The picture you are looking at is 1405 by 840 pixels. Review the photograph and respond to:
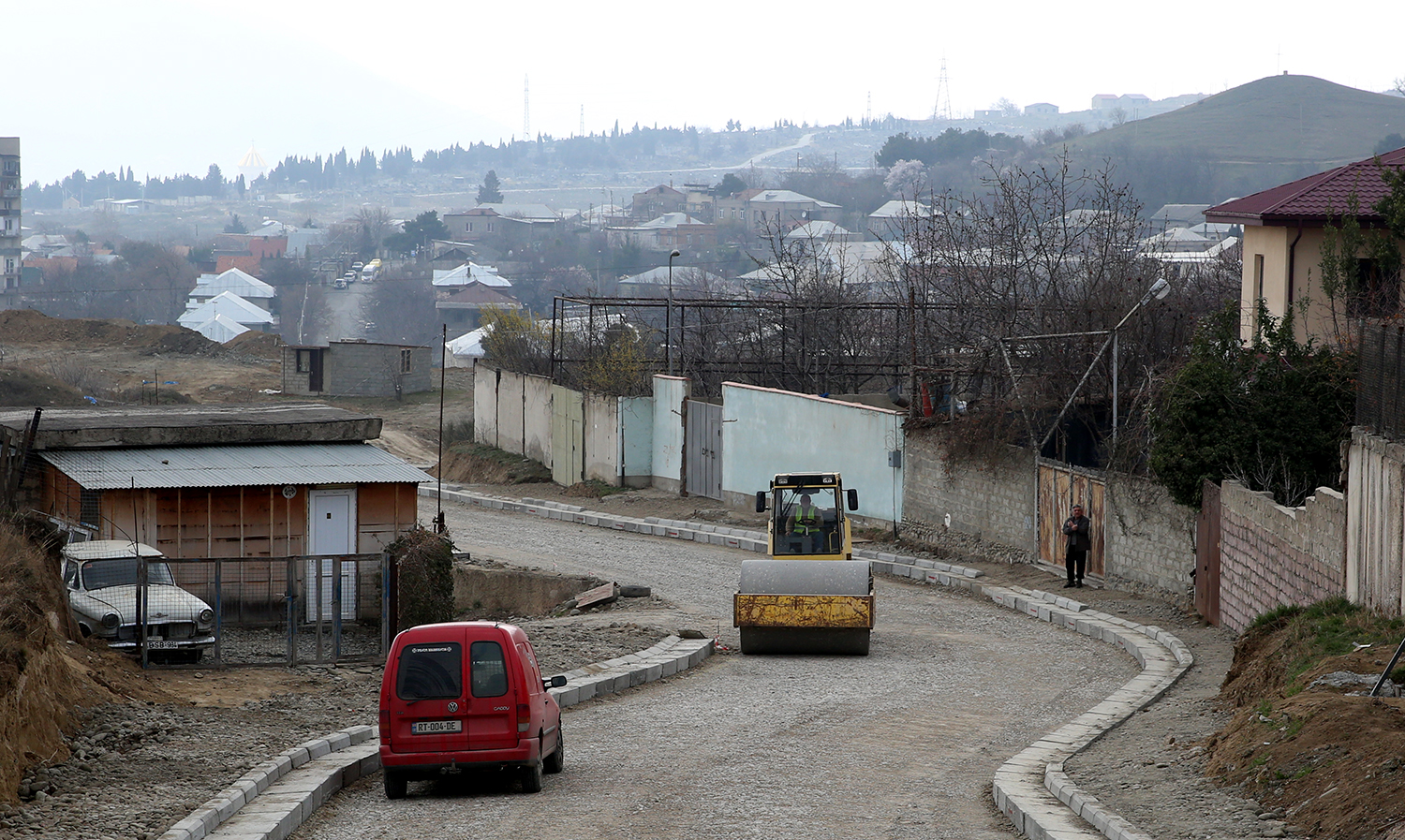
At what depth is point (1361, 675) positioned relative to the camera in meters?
11.8

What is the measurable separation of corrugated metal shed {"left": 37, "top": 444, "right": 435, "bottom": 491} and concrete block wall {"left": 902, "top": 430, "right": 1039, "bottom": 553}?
12070 millimetres

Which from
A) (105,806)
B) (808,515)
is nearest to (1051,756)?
(105,806)

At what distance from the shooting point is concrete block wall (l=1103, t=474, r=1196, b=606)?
23078 millimetres

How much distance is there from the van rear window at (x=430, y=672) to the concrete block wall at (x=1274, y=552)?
9.94 metres

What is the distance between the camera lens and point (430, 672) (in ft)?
38.9

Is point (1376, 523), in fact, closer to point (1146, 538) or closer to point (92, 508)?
point (1146, 538)

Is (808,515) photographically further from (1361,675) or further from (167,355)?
(167,355)

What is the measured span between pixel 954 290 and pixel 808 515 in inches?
829

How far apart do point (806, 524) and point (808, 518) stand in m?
0.12

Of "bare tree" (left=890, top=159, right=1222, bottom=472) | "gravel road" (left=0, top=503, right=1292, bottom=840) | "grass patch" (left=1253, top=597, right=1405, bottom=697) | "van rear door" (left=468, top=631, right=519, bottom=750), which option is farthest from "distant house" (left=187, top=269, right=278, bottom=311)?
"van rear door" (left=468, top=631, right=519, bottom=750)

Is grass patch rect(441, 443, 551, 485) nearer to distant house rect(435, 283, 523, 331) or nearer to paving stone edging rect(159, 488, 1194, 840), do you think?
paving stone edging rect(159, 488, 1194, 840)

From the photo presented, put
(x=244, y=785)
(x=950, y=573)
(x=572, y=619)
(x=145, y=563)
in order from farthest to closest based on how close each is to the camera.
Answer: (x=950, y=573) < (x=572, y=619) < (x=145, y=563) < (x=244, y=785)

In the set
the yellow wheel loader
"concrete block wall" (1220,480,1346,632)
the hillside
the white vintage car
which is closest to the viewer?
"concrete block wall" (1220,480,1346,632)

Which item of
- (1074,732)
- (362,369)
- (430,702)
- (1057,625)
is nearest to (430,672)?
(430,702)
